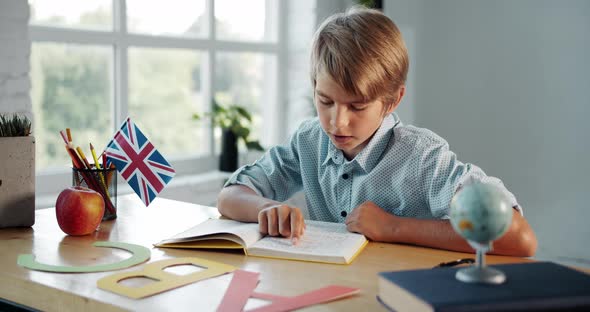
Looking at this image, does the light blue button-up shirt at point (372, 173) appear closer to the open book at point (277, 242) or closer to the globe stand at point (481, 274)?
the open book at point (277, 242)

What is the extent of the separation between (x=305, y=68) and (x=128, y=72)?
111 centimetres

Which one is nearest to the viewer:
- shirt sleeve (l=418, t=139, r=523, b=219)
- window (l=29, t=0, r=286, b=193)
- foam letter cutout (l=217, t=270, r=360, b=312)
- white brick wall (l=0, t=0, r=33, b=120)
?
foam letter cutout (l=217, t=270, r=360, b=312)

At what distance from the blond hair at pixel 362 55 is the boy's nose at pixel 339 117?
5 centimetres

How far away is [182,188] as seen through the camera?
3.02 metres

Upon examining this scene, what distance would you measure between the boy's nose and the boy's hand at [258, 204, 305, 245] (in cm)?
23

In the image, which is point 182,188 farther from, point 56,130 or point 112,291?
point 112,291

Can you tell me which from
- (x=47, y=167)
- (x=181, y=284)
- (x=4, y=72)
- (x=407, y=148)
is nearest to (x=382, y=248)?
(x=407, y=148)

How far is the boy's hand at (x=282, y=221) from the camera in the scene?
4.45 feet

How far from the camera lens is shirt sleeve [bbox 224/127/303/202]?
1.80m

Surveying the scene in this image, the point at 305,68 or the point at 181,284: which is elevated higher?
the point at 305,68

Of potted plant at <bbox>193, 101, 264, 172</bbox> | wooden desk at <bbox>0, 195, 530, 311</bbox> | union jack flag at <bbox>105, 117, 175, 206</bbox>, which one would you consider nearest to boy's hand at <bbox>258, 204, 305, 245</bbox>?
wooden desk at <bbox>0, 195, 530, 311</bbox>

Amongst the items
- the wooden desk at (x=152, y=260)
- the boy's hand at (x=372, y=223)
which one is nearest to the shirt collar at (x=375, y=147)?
the boy's hand at (x=372, y=223)

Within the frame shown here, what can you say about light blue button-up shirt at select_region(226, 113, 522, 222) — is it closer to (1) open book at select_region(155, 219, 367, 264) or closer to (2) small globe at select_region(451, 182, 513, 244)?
(1) open book at select_region(155, 219, 367, 264)

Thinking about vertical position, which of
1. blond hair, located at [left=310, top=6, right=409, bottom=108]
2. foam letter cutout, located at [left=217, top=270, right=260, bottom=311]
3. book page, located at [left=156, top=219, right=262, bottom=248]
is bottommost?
foam letter cutout, located at [left=217, top=270, right=260, bottom=311]
